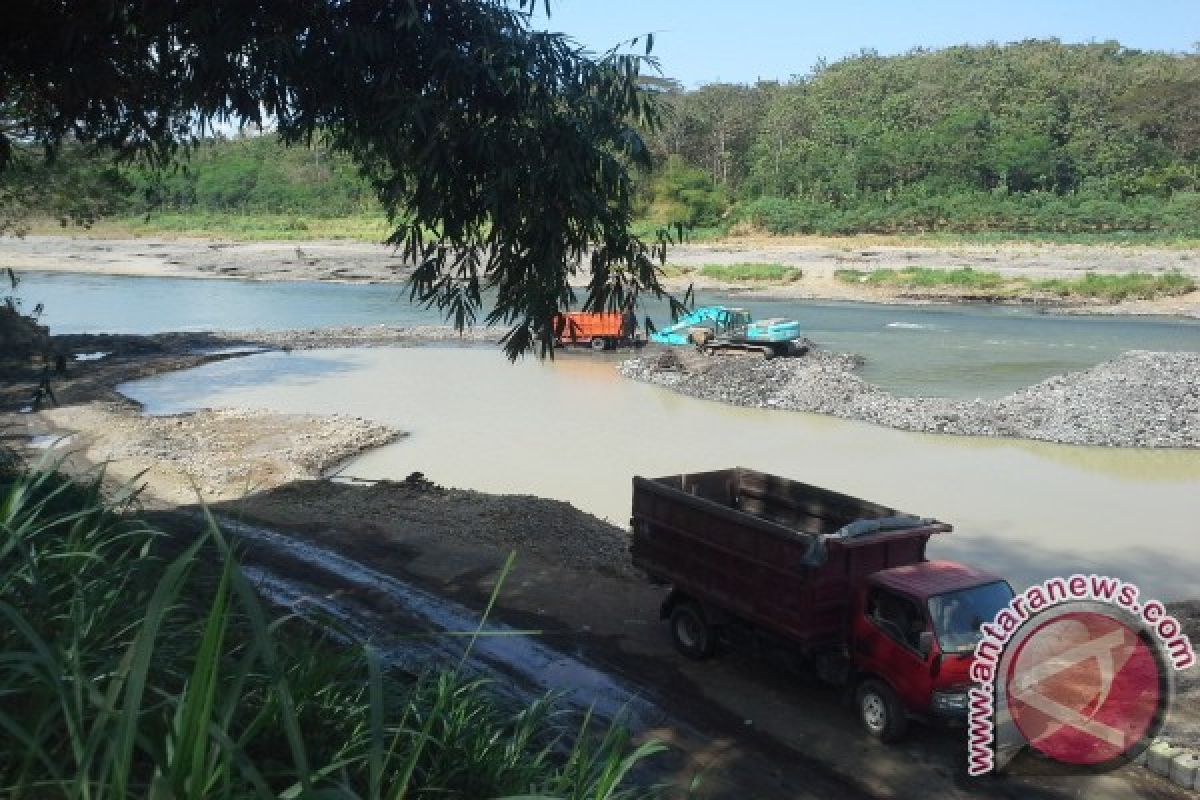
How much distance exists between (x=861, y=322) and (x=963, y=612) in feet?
136

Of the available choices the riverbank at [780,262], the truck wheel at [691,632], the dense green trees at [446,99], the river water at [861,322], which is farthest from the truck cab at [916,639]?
the riverbank at [780,262]

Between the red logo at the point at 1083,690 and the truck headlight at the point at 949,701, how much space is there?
361mm

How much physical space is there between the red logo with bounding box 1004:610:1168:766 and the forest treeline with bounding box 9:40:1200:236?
2468 inches

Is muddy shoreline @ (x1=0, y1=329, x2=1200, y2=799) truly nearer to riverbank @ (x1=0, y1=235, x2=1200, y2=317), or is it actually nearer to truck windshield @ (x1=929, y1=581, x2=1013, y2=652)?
truck windshield @ (x1=929, y1=581, x2=1013, y2=652)

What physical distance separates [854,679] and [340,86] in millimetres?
6164

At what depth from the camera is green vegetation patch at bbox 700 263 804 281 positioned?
6184 centimetres

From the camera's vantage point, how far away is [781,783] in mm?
7836

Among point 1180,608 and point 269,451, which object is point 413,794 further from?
point 269,451

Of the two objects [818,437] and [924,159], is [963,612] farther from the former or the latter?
[924,159]

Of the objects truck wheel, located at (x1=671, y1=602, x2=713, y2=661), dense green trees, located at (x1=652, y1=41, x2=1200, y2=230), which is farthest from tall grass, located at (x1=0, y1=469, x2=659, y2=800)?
dense green trees, located at (x1=652, y1=41, x2=1200, y2=230)

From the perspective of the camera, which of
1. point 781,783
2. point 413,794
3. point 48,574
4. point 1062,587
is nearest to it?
point 413,794

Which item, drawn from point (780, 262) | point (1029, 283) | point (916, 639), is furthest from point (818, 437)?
point (780, 262)

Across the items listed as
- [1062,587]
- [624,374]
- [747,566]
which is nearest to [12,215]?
[624,374]

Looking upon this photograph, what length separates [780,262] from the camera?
6881 centimetres
